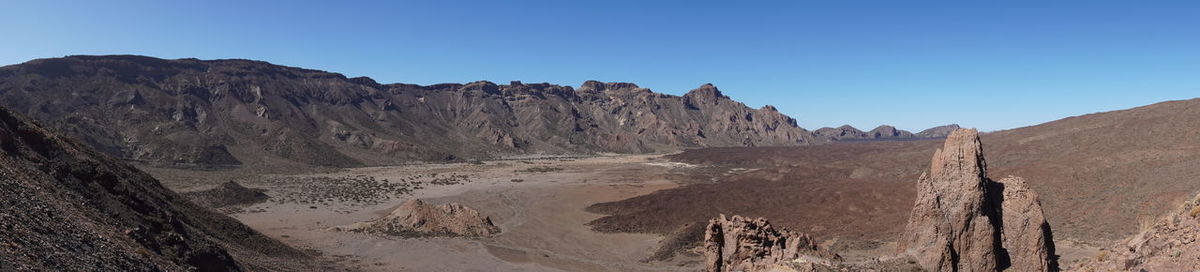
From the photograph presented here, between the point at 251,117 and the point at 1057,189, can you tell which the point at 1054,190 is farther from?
the point at 251,117

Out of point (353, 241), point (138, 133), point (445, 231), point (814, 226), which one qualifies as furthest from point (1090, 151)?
point (138, 133)

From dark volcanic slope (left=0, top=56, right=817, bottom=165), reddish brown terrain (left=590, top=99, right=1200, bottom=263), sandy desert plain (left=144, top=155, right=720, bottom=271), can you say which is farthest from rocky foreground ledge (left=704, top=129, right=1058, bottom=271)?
dark volcanic slope (left=0, top=56, right=817, bottom=165)

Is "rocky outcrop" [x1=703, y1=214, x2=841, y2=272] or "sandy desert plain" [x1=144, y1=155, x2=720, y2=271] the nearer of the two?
"rocky outcrop" [x1=703, y1=214, x2=841, y2=272]

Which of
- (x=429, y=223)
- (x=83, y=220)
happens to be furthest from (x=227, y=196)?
(x=83, y=220)

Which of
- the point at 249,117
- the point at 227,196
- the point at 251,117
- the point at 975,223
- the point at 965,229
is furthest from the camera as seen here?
the point at 251,117

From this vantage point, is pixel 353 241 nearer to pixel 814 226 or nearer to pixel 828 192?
pixel 814 226

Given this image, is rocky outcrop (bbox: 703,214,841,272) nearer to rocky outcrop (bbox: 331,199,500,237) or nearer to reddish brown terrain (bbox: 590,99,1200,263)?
reddish brown terrain (bbox: 590,99,1200,263)
